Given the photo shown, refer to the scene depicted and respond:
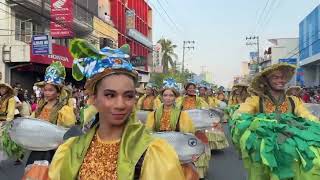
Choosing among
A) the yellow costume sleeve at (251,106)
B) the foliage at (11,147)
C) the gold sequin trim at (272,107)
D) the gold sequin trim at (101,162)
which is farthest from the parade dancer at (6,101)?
the gold sequin trim at (101,162)

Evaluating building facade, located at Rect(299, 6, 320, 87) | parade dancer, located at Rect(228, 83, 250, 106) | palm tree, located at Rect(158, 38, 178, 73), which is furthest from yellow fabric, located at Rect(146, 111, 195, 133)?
palm tree, located at Rect(158, 38, 178, 73)

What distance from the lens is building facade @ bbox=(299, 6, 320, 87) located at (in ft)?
135

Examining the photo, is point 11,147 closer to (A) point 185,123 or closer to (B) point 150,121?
(B) point 150,121

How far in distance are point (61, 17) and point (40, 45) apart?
147 inches

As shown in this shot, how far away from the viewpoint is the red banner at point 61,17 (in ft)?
78.9

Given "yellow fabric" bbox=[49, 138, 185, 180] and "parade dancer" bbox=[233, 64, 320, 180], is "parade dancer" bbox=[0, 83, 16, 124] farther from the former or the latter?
"yellow fabric" bbox=[49, 138, 185, 180]

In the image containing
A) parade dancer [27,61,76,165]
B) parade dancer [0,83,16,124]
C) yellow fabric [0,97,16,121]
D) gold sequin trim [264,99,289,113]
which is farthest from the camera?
parade dancer [0,83,16,124]

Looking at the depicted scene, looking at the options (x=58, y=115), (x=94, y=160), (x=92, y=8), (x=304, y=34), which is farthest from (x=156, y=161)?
(x=304, y=34)

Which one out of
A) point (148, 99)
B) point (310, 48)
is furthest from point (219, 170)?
point (310, 48)

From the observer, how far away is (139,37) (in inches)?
2167

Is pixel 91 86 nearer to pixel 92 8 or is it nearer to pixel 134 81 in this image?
pixel 134 81

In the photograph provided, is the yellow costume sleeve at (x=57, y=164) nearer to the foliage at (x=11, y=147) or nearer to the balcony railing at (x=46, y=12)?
the foliage at (x=11, y=147)

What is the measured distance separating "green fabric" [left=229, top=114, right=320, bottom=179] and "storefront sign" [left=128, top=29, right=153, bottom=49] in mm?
46175

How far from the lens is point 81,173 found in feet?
8.07
